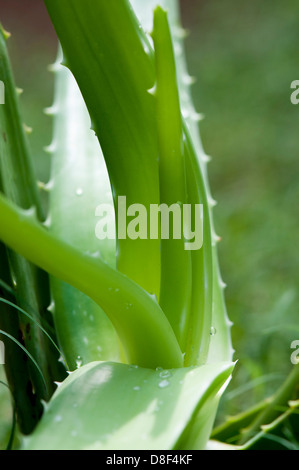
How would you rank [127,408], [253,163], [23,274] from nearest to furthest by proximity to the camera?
1. [127,408]
2. [23,274]
3. [253,163]

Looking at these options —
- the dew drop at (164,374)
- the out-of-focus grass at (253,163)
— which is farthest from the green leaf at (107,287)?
the out-of-focus grass at (253,163)

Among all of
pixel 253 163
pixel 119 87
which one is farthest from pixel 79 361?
pixel 253 163

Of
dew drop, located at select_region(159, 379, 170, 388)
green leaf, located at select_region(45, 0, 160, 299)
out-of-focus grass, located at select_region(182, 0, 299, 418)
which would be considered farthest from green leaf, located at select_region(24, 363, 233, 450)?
out-of-focus grass, located at select_region(182, 0, 299, 418)

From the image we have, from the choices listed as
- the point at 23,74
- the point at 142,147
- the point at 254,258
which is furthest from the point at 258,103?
the point at 142,147

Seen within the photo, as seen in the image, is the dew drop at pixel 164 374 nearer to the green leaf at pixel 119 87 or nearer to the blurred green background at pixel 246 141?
the green leaf at pixel 119 87

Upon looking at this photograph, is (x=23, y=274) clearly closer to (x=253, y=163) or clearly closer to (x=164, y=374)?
(x=164, y=374)

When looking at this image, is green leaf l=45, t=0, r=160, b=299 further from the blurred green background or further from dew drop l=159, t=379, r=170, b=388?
the blurred green background

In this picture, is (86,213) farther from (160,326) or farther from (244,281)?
(244,281)
